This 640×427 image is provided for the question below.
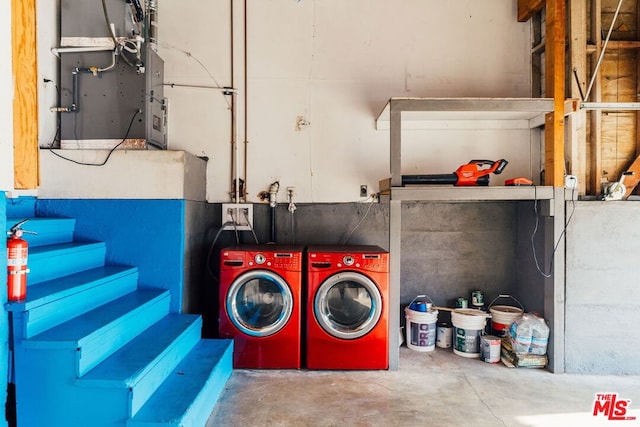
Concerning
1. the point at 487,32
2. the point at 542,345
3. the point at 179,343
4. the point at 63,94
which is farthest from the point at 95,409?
the point at 487,32

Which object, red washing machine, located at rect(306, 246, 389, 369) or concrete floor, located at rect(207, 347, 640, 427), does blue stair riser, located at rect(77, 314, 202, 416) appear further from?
red washing machine, located at rect(306, 246, 389, 369)

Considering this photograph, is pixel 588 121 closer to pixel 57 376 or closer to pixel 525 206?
pixel 525 206

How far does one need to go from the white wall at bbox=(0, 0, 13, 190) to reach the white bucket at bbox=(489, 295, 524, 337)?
363cm

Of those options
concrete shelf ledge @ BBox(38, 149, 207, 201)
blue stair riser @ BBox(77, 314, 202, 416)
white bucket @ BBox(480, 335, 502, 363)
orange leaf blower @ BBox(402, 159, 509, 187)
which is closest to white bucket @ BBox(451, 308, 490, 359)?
white bucket @ BBox(480, 335, 502, 363)

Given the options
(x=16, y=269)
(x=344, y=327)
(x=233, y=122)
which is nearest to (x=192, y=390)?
(x=16, y=269)

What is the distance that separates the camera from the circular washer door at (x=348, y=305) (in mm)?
3318

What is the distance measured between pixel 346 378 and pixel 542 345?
1583 millimetres

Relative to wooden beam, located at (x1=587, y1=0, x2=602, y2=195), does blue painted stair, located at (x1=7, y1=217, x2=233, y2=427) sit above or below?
below

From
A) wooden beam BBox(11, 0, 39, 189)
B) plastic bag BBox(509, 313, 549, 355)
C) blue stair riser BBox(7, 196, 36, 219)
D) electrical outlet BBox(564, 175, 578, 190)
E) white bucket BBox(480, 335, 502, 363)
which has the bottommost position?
white bucket BBox(480, 335, 502, 363)

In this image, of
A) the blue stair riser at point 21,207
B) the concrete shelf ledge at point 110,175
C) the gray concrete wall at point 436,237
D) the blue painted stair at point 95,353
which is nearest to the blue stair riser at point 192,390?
the blue painted stair at point 95,353

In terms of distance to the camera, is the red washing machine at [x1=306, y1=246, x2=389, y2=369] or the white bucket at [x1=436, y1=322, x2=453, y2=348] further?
the white bucket at [x1=436, y1=322, x2=453, y2=348]

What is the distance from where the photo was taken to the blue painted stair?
2025 millimetres

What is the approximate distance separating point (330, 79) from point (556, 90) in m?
1.92

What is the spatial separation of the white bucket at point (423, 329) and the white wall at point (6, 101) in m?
3.12
